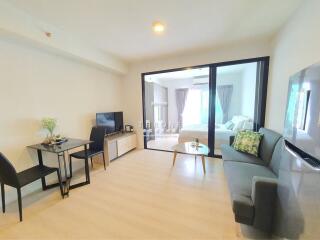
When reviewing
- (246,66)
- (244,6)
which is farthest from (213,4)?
(246,66)

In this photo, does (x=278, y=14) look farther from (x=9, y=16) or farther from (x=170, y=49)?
(x=9, y=16)

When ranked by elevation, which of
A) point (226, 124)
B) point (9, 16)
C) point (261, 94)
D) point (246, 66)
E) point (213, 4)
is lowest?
point (226, 124)

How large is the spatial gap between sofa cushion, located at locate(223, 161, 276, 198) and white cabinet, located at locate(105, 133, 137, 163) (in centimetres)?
240

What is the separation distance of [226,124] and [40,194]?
389 centimetres

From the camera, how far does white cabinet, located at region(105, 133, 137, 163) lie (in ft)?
10.8

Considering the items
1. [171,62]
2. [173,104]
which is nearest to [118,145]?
[171,62]

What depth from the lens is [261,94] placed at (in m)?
3.04

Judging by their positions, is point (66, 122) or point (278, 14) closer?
point (278, 14)

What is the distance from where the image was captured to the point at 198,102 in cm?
579

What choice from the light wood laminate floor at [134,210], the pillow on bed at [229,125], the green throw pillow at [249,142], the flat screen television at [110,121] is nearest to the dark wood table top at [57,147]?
the light wood laminate floor at [134,210]

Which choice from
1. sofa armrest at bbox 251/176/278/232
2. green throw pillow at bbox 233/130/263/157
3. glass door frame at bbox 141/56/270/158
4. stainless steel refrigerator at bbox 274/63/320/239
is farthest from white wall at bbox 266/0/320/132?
→ sofa armrest at bbox 251/176/278/232

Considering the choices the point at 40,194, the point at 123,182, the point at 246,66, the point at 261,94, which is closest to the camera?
the point at 40,194

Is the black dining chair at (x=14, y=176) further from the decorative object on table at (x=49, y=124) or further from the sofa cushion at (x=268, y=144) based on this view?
the sofa cushion at (x=268, y=144)

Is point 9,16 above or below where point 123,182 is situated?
above
